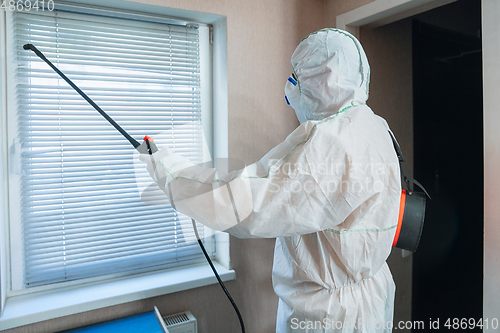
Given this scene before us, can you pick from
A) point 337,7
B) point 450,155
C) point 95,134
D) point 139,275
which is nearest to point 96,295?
point 139,275

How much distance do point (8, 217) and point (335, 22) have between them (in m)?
1.74

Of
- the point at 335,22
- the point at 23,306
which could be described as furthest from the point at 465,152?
the point at 23,306

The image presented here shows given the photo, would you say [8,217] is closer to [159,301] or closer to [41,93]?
[41,93]

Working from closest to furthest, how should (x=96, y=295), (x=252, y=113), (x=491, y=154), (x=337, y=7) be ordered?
(x=491, y=154), (x=96, y=295), (x=252, y=113), (x=337, y=7)

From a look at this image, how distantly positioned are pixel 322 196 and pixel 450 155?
154cm

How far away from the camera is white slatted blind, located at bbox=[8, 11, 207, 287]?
4.29 ft

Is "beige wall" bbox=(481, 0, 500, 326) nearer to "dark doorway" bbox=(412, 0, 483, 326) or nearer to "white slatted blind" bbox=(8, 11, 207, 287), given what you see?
"dark doorway" bbox=(412, 0, 483, 326)

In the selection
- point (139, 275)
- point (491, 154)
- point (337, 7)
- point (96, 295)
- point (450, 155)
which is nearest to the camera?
point (491, 154)

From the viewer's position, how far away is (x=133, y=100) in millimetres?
1460

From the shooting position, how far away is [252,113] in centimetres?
161

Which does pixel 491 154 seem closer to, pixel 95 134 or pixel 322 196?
pixel 322 196

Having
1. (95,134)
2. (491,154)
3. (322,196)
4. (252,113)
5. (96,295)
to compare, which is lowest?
(96,295)

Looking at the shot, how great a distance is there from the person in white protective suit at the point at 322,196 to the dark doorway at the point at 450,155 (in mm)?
1054

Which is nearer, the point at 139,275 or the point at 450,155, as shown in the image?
the point at 139,275
